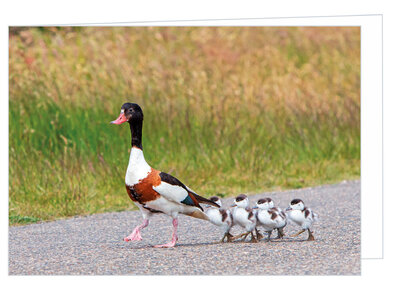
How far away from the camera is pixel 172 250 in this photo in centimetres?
723

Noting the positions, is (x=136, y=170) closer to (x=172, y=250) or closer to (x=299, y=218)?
(x=172, y=250)

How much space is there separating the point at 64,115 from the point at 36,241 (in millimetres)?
3765

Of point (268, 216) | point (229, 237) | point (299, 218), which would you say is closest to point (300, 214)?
point (299, 218)

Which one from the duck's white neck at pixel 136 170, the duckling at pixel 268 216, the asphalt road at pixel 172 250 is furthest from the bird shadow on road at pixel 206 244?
the duck's white neck at pixel 136 170

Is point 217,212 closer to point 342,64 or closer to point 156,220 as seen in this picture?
point 156,220

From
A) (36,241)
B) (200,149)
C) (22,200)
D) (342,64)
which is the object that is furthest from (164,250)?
(342,64)

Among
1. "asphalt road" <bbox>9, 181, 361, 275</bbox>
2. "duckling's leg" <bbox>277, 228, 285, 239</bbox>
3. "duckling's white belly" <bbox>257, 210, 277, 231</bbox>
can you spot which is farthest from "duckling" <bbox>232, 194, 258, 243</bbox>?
"duckling's leg" <bbox>277, 228, 285, 239</bbox>

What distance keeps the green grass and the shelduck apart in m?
2.90

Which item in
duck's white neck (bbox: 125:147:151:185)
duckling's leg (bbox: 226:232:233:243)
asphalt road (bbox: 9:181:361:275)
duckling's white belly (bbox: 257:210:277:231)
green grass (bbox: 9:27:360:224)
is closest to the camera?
asphalt road (bbox: 9:181:361:275)

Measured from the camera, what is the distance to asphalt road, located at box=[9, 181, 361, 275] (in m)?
6.59

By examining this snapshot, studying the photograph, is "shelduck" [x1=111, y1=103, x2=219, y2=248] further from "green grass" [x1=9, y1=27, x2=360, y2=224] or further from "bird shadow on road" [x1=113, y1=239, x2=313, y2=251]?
"green grass" [x1=9, y1=27, x2=360, y2=224]

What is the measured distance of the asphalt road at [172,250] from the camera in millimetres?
6594

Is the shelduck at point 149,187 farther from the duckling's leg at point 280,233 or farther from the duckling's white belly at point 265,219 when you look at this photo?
the duckling's leg at point 280,233

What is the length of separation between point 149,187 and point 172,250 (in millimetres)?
752
